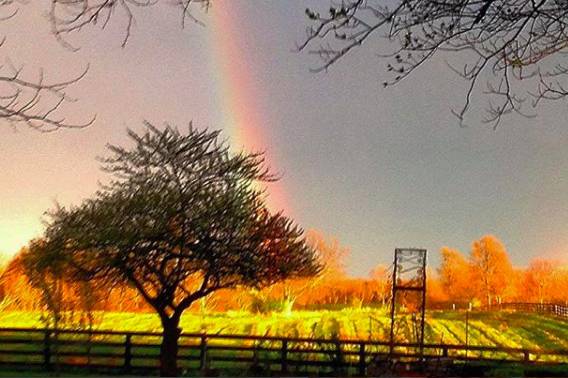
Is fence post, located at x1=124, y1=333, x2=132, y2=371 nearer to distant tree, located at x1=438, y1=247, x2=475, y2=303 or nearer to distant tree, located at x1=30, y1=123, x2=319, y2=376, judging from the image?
distant tree, located at x1=30, y1=123, x2=319, y2=376

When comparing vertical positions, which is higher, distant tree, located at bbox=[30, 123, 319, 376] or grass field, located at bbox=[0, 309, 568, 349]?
distant tree, located at bbox=[30, 123, 319, 376]

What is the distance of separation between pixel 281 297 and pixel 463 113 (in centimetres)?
311

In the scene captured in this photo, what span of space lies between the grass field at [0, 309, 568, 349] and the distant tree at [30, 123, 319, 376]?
11.3 inches

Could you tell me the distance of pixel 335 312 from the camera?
3678mm

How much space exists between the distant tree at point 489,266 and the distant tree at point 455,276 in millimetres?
53

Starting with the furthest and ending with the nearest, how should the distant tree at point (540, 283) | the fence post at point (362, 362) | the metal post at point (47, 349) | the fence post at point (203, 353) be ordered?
1. the fence post at point (203, 353)
2. the distant tree at point (540, 283)
3. the metal post at point (47, 349)
4. the fence post at point (362, 362)

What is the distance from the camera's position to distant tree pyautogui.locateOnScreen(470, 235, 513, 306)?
4102 millimetres

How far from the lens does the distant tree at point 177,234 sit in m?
3.97

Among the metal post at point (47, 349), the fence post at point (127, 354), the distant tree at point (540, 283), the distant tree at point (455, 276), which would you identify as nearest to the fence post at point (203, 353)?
the fence post at point (127, 354)

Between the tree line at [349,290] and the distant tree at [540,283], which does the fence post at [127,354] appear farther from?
the distant tree at [540,283]

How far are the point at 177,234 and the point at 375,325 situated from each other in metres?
1.45

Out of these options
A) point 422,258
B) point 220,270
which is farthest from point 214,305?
point 422,258

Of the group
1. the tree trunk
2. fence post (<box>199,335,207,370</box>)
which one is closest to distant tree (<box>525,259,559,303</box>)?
fence post (<box>199,335,207,370</box>)

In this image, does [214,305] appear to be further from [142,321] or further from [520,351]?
[520,351]
